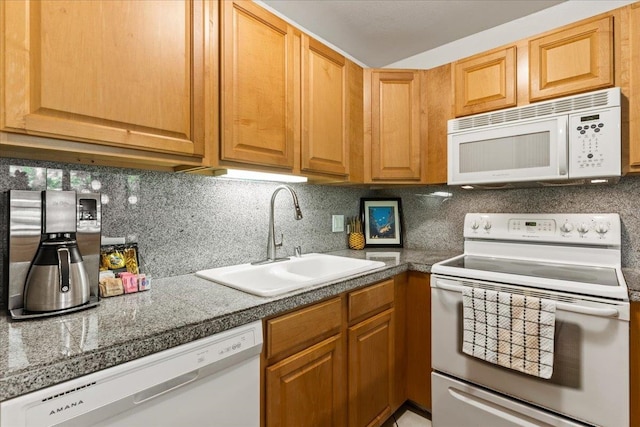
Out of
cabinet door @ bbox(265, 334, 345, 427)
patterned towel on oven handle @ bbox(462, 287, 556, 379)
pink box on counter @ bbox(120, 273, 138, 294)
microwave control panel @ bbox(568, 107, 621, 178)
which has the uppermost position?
microwave control panel @ bbox(568, 107, 621, 178)

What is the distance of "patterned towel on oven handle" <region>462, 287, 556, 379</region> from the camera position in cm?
128

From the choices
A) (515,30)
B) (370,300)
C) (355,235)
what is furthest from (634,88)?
(355,235)

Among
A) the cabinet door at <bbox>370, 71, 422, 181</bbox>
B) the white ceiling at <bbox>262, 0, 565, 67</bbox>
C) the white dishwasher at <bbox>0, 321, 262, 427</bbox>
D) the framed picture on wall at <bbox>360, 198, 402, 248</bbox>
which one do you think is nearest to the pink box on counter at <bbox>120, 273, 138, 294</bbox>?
the white dishwasher at <bbox>0, 321, 262, 427</bbox>

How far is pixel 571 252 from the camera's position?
1.70 metres

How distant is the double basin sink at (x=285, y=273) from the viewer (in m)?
1.26

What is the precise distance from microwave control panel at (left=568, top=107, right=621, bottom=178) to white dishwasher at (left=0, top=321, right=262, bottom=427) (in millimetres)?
1613

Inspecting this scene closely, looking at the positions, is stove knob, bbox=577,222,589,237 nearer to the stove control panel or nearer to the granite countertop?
the stove control panel

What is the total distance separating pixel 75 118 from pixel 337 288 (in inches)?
42.3

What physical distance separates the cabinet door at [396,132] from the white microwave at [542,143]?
10.1 inches

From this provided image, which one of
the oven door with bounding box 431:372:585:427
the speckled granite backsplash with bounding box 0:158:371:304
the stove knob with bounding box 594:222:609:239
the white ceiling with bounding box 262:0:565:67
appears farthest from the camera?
the white ceiling with bounding box 262:0:565:67

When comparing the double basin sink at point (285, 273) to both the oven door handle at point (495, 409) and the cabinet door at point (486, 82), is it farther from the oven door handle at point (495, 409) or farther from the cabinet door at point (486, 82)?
the cabinet door at point (486, 82)

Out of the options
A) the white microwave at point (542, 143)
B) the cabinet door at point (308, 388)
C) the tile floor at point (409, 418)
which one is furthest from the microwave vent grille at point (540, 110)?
the tile floor at point (409, 418)

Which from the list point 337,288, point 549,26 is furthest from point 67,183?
point 549,26

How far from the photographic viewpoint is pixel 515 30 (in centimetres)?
205
